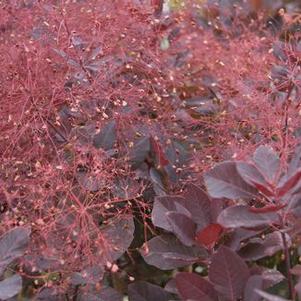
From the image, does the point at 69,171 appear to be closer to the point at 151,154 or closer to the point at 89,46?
the point at 151,154

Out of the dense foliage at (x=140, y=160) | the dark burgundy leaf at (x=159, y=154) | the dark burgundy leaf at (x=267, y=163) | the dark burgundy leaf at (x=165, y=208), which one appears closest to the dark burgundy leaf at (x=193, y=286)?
the dense foliage at (x=140, y=160)

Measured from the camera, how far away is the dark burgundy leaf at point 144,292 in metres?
1.37

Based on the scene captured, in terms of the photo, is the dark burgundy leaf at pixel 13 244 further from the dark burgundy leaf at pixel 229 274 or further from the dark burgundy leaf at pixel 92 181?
the dark burgundy leaf at pixel 229 274

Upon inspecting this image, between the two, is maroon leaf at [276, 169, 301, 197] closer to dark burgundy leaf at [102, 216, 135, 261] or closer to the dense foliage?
the dense foliage

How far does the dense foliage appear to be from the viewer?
1.25 metres

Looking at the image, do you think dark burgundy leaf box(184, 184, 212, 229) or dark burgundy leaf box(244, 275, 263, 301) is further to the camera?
dark burgundy leaf box(184, 184, 212, 229)

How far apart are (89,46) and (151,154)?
1.01ft

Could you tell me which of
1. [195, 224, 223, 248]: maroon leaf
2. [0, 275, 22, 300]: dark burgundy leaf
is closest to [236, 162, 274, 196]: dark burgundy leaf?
[195, 224, 223, 248]: maroon leaf

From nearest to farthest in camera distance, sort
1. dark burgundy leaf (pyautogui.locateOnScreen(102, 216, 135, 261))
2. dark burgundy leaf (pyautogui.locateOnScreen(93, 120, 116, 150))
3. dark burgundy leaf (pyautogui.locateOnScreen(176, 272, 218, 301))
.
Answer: dark burgundy leaf (pyautogui.locateOnScreen(176, 272, 218, 301))
dark burgundy leaf (pyautogui.locateOnScreen(102, 216, 135, 261))
dark burgundy leaf (pyautogui.locateOnScreen(93, 120, 116, 150))

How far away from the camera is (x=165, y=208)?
1.36 m

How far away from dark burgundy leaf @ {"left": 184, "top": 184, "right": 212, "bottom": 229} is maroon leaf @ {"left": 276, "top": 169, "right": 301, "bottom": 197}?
184mm

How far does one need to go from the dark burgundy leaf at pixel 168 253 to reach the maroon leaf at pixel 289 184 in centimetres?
25

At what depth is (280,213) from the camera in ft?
4.09

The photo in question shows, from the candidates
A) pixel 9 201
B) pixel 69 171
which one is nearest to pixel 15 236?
pixel 9 201
